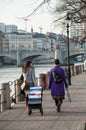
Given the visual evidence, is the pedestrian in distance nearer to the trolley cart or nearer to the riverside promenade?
the trolley cart

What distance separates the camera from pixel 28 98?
13547 mm

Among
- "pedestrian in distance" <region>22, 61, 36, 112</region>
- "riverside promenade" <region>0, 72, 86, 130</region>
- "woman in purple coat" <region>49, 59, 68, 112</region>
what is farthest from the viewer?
"woman in purple coat" <region>49, 59, 68, 112</region>

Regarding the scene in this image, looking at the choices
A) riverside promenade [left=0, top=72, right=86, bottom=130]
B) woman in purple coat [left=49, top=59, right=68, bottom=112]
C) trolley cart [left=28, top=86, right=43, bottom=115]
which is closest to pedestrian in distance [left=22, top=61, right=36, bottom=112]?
trolley cart [left=28, top=86, right=43, bottom=115]

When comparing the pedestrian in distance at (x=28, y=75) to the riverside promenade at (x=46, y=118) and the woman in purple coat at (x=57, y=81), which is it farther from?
the riverside promenade at (x=46, y=118)

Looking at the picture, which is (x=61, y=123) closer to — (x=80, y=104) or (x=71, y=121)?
(x=71, y=121)

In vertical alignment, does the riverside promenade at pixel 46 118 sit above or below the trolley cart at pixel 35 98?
below

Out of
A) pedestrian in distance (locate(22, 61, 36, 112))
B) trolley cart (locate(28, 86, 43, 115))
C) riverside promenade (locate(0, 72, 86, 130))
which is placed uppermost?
pedestrian in distance (locate(22, 61, 36, 112))

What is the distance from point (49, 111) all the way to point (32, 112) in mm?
535

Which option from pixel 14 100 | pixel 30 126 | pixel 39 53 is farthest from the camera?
pixel 39 53

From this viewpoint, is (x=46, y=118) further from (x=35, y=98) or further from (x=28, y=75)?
(x=28, y=75)

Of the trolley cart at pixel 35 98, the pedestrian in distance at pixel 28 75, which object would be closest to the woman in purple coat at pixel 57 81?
the pedestrian in distance at pixel 28 75

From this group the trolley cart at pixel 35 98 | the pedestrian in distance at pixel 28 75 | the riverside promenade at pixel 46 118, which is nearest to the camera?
the riverside promenade at pixel 46 118

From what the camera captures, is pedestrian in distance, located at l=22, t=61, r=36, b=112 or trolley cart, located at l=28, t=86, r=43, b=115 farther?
pedestrian in distance, located at l=22, t=61, r=36, b=112

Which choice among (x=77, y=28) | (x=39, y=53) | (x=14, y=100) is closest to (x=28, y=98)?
(x=14, y=100)
